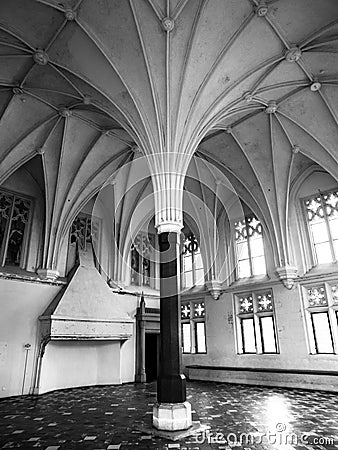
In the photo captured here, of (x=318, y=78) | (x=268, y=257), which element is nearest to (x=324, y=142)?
(x=318, y=78)

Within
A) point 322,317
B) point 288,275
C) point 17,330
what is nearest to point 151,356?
point 17,330

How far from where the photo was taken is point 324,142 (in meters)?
9.94

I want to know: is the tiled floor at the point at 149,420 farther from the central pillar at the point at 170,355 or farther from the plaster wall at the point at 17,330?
the plaster wall at the point at 17,330

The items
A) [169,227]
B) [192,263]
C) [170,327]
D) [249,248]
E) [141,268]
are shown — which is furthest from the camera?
[192,263]

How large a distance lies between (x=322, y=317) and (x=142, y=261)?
25.8 feet

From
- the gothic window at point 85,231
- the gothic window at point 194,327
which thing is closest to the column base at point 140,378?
the gothic window at point 194,327

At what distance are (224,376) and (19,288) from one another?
8.16m

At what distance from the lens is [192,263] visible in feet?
51.3

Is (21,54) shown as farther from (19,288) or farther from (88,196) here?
(19,288)

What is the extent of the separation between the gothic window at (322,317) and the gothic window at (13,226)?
10063mm

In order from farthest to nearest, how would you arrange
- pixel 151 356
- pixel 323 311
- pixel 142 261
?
pixel 142 261
pixel 151 356
pixel 323 311

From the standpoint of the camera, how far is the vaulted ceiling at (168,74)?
6977 mm

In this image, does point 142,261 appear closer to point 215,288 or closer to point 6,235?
point 215,288

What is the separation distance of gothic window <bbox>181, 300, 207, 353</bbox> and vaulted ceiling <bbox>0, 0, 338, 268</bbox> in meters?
7.81
